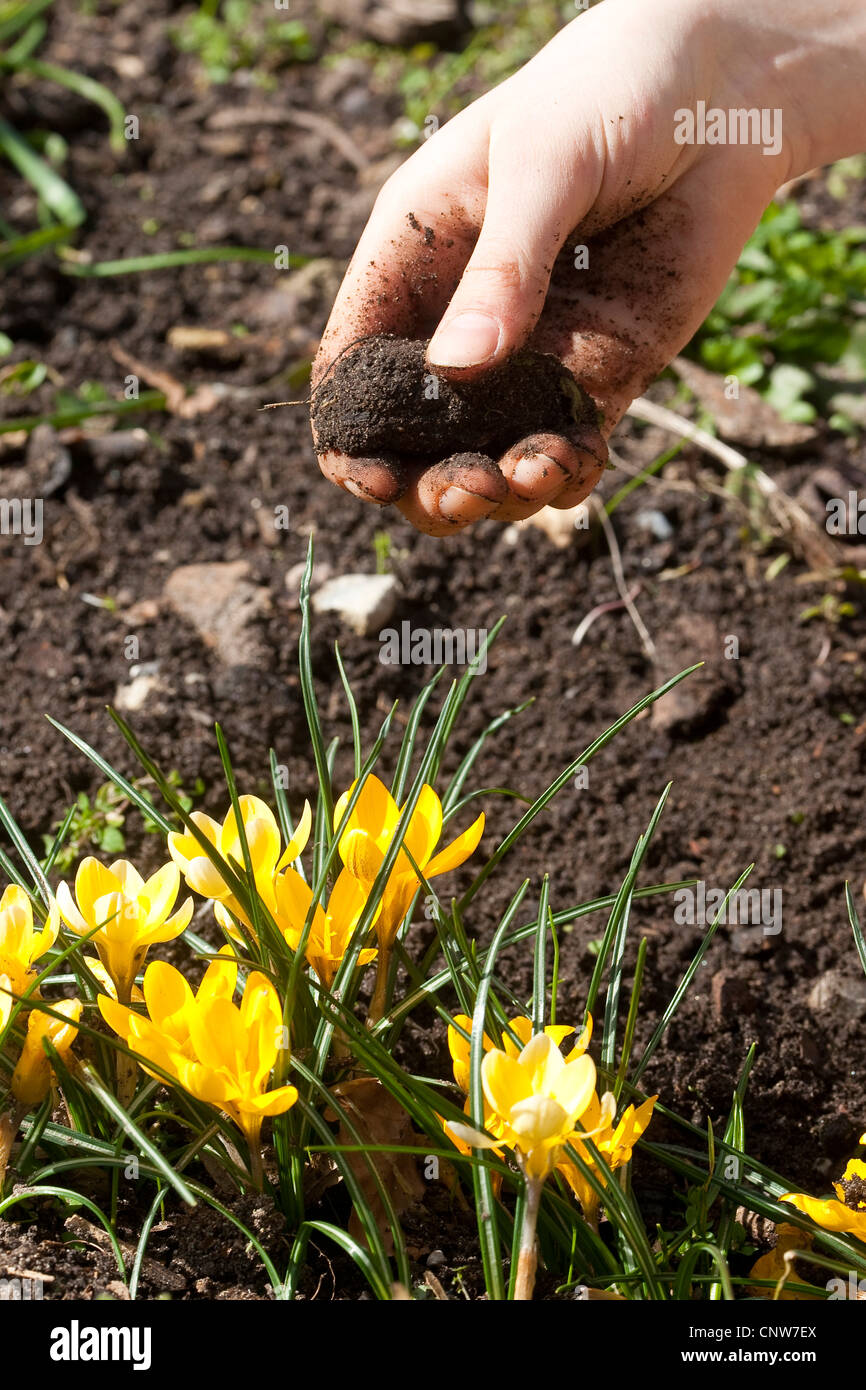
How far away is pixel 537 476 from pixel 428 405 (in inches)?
8.3

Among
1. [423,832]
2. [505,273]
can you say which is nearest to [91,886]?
[423,832]

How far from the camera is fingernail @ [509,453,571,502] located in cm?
176

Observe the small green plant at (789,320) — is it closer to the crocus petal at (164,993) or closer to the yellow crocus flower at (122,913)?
the yellow crocus flower at (122,913)

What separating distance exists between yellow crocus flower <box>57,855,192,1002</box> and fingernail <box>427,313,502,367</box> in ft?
2.64

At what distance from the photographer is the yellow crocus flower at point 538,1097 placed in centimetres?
113

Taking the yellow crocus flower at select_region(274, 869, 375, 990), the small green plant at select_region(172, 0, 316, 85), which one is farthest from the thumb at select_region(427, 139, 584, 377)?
the small green plant at select_region(172, 0, 316, 85)

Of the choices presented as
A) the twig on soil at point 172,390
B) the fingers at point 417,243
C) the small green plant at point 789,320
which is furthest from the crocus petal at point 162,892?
the small green plant at point 789,320

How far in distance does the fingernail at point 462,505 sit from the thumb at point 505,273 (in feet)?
0.56

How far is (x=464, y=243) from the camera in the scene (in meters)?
2.06

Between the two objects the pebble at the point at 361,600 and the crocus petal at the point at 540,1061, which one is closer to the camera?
the crocus petal at the point at 540,1061

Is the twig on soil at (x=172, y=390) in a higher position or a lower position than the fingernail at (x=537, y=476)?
higher

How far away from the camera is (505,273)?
171 cm

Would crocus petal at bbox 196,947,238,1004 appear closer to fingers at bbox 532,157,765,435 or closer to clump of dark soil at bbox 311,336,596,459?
clump of dark soil at bbox 311,336,596,459
